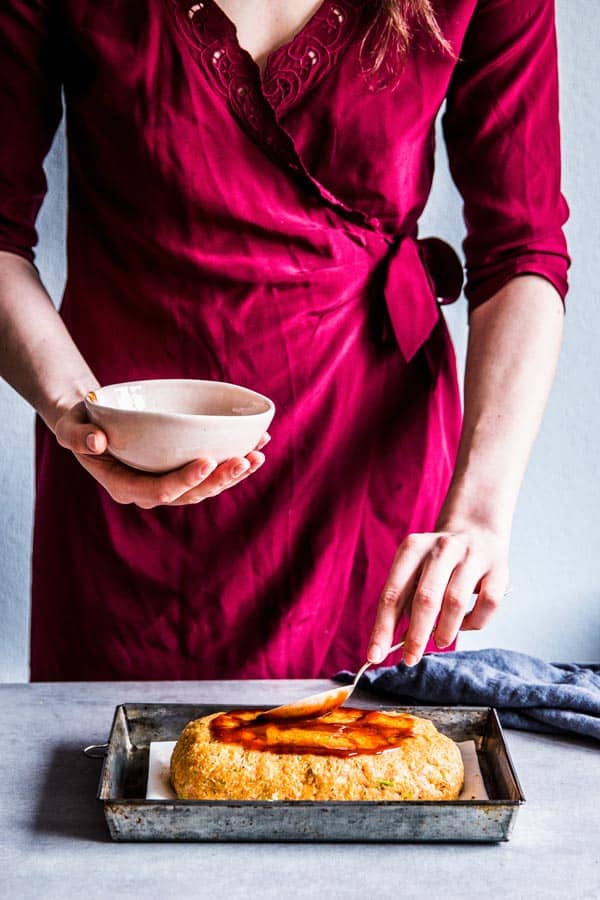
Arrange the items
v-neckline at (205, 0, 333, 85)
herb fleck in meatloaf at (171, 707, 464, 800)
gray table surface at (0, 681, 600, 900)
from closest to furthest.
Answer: gray table surface at (0, 681, 600, 900), herb fleck in meatloaf at (171, 707, 464, 800), v-neckline at (205, 0, 333, 85)

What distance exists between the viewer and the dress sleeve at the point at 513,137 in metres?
1.34

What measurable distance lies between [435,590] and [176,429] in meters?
0.28

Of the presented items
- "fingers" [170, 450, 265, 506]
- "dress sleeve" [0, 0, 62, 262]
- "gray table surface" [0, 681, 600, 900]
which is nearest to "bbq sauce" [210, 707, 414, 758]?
"gray table surface" [0, 681, 600, 900]

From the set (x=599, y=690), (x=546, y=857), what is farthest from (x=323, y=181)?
(x=546, y=857)

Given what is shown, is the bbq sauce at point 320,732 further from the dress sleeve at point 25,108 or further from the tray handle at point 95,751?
the dress sleeve at point 25,108

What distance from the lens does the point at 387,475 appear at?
141 cm

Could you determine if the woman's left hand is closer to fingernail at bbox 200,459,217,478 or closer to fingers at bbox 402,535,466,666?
fingers at bbox 402,535,466,666

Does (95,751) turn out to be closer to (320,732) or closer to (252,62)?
(320,732)

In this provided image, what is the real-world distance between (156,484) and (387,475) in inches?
18.9

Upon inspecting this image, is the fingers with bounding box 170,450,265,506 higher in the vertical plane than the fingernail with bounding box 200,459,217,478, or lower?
lower

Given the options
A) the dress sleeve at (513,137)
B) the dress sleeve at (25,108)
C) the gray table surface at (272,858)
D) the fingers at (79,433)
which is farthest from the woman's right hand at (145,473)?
the dress sleeve at (513,137)

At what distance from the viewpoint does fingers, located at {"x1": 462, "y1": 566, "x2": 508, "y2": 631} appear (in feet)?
3.45

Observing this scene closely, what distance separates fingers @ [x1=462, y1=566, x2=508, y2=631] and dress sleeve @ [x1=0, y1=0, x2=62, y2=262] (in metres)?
0.70

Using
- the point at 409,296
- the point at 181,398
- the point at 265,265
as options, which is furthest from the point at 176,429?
the point at 409,296
